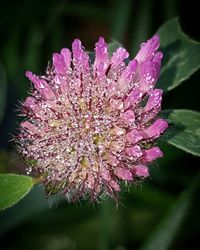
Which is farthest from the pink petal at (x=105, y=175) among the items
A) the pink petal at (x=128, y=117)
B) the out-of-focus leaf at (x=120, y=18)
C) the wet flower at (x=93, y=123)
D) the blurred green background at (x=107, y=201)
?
the out-of-focus leaf at (x=120, y=18)

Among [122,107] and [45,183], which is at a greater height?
[122,107]

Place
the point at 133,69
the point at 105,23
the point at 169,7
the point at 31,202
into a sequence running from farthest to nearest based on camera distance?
the point at 105,23, the point at 169,7, the point at 31,202, the point at 133,69

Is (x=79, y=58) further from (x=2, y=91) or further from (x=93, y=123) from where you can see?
(x=2, y=91)

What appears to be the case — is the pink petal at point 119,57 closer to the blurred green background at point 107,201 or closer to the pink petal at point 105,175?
the pink petal at point 105,175

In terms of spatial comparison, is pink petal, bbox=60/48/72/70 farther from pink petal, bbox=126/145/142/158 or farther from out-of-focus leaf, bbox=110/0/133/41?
out-of-focus leaf, bbox=110/0/133/41

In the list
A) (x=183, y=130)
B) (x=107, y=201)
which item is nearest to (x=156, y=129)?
(x=183, y=130)

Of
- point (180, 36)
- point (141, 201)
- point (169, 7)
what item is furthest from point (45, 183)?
point (169, 7)

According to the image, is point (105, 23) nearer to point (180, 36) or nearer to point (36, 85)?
point (180, 36)
